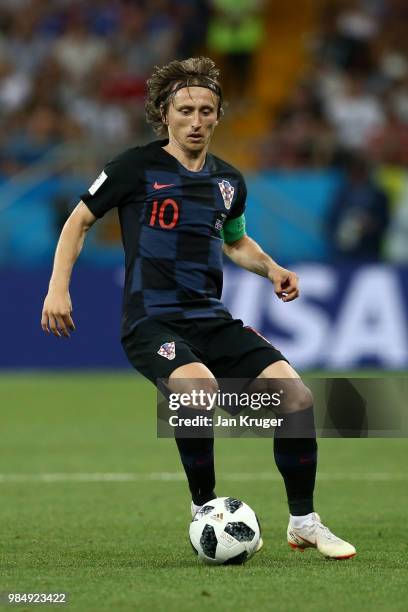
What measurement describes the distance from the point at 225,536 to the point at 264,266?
4.41ft

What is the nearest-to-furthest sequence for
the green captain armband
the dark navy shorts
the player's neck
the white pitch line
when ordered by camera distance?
the dark navy shorts < the player's neck < the green captain armband < the white pitch line

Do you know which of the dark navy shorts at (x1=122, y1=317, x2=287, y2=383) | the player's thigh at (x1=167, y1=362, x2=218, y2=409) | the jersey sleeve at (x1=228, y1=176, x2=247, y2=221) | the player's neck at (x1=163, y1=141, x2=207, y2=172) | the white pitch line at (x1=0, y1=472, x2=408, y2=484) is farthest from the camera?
the white pitch line at (x1=0, y1=472, x2=408, y2=484)

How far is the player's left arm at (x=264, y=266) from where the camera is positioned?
6.25 m

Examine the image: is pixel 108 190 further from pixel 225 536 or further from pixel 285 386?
pixel 225 536

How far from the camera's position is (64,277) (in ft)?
19.2

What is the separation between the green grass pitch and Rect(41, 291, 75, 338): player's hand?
0.98 metres

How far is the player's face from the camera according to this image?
6074 mm

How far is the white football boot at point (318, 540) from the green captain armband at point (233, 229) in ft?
4.47

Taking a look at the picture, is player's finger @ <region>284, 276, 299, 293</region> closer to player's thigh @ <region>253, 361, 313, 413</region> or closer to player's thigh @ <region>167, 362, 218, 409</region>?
player's thigh @ <region>253, 361, 313, 413</region>

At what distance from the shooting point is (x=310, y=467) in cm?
604

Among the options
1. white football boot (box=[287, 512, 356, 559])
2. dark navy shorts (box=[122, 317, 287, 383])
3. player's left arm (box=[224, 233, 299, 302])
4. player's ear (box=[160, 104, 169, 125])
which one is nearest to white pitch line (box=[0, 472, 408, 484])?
player's left arm (box=[224, 233, 299, 302])

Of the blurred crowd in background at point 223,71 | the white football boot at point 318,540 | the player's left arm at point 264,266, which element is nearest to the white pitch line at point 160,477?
the player's left arm at point 264,266

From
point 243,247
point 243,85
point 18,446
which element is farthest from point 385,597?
point 243,85

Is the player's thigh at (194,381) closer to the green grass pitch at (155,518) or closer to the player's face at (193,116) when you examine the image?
the green grass pitch at (155,518)
